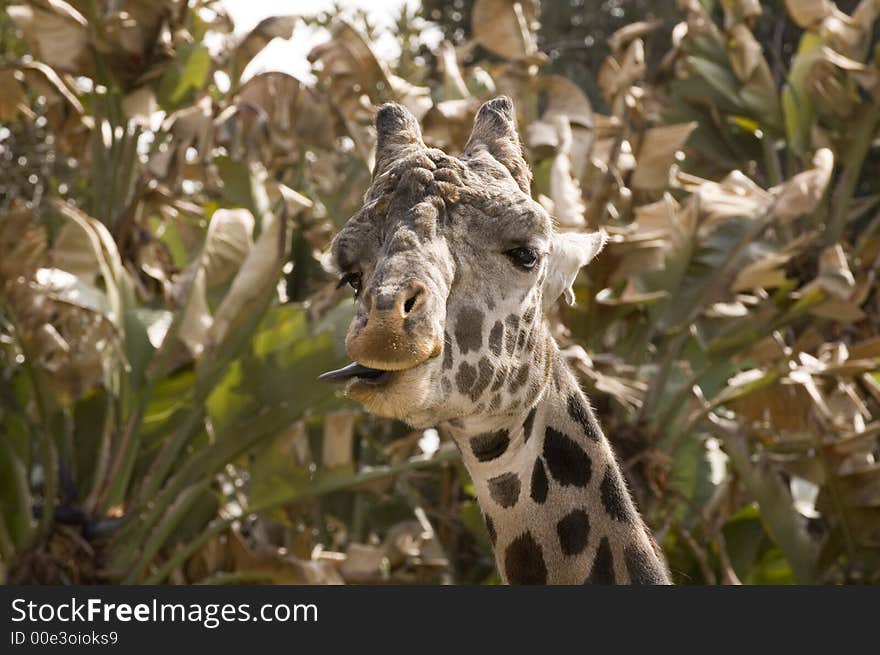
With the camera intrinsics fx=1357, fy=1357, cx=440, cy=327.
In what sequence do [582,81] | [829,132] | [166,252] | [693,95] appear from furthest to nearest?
1. [582,81]
2. [693,95]
3. [829,132]
4. [166,252]

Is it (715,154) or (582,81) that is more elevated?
(715,154)

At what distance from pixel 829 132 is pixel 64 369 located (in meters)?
6.62

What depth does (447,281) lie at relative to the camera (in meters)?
3.35

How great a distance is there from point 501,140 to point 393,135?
31cm

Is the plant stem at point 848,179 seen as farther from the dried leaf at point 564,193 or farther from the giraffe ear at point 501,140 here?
the giraffe ear at point 501,140

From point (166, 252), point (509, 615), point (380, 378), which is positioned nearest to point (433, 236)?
point (380, 378)

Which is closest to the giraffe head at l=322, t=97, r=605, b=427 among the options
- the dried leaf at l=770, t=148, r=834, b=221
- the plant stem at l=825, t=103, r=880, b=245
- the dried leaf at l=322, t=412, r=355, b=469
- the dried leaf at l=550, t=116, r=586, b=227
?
the dried leaf at l=550, t=116, r=586, b=227

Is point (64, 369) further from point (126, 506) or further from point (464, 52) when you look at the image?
point (464, 52)

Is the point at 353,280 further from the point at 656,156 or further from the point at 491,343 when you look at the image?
the point at 656,156

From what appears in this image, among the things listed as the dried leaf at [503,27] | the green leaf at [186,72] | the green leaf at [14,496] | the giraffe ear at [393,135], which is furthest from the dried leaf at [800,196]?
the green leaf at [14,496]

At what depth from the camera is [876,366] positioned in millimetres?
7773

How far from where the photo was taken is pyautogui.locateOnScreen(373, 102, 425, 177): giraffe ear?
12.5 ft

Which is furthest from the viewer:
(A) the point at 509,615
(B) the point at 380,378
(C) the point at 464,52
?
(C) the point at 464,52

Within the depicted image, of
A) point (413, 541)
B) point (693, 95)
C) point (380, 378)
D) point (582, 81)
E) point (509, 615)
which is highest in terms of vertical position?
point (380, 378)
